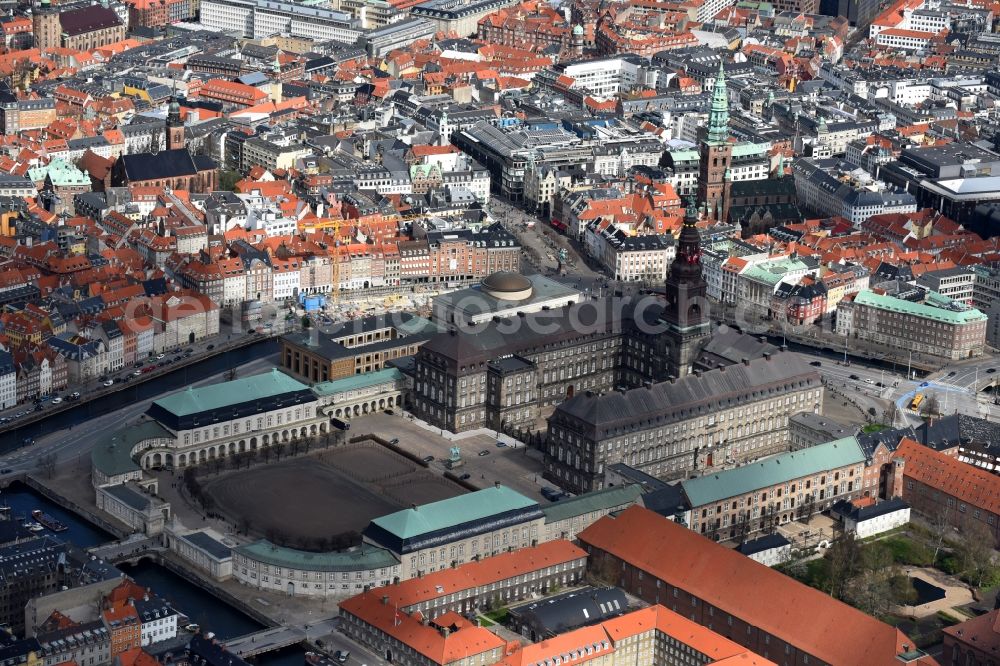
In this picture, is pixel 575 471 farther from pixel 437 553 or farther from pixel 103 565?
pixel 103 565

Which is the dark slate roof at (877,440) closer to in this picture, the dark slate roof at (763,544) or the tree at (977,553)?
the tree at (977,553)

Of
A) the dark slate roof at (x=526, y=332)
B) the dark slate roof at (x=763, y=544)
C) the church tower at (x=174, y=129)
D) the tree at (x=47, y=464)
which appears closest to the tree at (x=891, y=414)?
the dark slate roof at (x=526, y=332)

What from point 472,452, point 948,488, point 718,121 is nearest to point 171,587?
point 472,452

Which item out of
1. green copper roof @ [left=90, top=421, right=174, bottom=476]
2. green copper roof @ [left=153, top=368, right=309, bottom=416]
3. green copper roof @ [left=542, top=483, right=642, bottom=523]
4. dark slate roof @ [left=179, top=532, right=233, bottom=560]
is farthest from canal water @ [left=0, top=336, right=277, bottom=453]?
green copper roof @ [left=542, top=483, right=642, bottom=523]

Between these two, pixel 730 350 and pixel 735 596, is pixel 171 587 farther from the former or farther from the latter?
pixel 730 350

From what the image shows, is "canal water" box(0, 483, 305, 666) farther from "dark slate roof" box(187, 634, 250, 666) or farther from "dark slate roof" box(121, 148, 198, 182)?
"dark slate roof" box(121, 148, 198, 182)

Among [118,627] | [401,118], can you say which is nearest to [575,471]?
[118,627]
